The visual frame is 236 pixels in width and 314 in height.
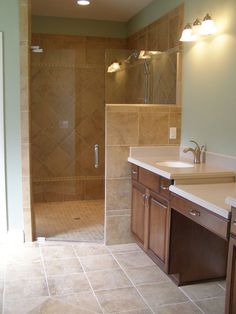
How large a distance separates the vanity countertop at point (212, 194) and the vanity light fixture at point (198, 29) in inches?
50.5

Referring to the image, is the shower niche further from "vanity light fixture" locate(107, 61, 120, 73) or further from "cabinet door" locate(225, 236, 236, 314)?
"cabinet door" locate(225, 236, 236, 314)

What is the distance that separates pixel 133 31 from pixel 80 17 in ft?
2.54

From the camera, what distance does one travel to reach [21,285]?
9.36ft

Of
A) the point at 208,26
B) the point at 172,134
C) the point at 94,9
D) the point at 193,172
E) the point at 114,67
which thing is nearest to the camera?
the point at 193,172

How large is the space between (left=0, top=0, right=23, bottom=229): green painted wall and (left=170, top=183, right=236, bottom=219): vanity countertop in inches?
68.0

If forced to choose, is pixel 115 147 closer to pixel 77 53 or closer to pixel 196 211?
pixel 196 211

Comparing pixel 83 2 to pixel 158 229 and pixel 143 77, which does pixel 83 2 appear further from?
pixel 158 229

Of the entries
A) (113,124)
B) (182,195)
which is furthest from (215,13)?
(182,195)

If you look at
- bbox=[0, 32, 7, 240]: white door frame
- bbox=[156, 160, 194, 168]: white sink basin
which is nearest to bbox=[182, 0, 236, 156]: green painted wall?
bbox=[156, 160, 194, 168]: white sink basin

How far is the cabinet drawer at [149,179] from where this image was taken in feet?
9.98

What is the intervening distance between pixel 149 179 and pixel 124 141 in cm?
59

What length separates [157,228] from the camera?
307 cm

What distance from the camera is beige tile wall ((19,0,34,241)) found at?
11.5ft

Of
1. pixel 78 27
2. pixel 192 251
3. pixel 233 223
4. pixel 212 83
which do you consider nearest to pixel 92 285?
pixel 192 251
